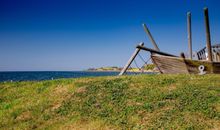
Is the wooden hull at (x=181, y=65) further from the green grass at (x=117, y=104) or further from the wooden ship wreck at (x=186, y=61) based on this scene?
the green grass at (x=117, y=104)

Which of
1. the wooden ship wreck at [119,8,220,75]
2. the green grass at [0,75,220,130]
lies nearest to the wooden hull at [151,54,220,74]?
the wooden ship wreck at [119,8,220,75]

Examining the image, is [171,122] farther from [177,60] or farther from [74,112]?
[177,60]

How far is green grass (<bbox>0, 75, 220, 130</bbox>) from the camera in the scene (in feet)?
41.6

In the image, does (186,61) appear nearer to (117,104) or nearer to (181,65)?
(181,65)

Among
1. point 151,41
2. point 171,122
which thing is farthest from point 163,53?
point 171,122

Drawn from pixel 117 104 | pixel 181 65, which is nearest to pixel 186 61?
pixel 181 65

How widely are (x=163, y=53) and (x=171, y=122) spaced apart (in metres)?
13.7

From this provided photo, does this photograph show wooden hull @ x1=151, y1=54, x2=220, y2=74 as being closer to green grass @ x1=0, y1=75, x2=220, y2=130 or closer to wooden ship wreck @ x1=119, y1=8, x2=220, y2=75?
wooden ship wreck @ x1=119, y1=8, x2=220, y2=75

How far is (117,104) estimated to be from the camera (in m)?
14.6

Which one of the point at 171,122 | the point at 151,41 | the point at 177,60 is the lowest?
the point at 171,122

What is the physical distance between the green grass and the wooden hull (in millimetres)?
3925

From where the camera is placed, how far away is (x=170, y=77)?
18.9 meters

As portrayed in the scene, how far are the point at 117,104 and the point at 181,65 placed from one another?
10624 millimetres

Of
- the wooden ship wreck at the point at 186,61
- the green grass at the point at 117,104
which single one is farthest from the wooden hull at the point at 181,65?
the green grass at the point at 117,104
